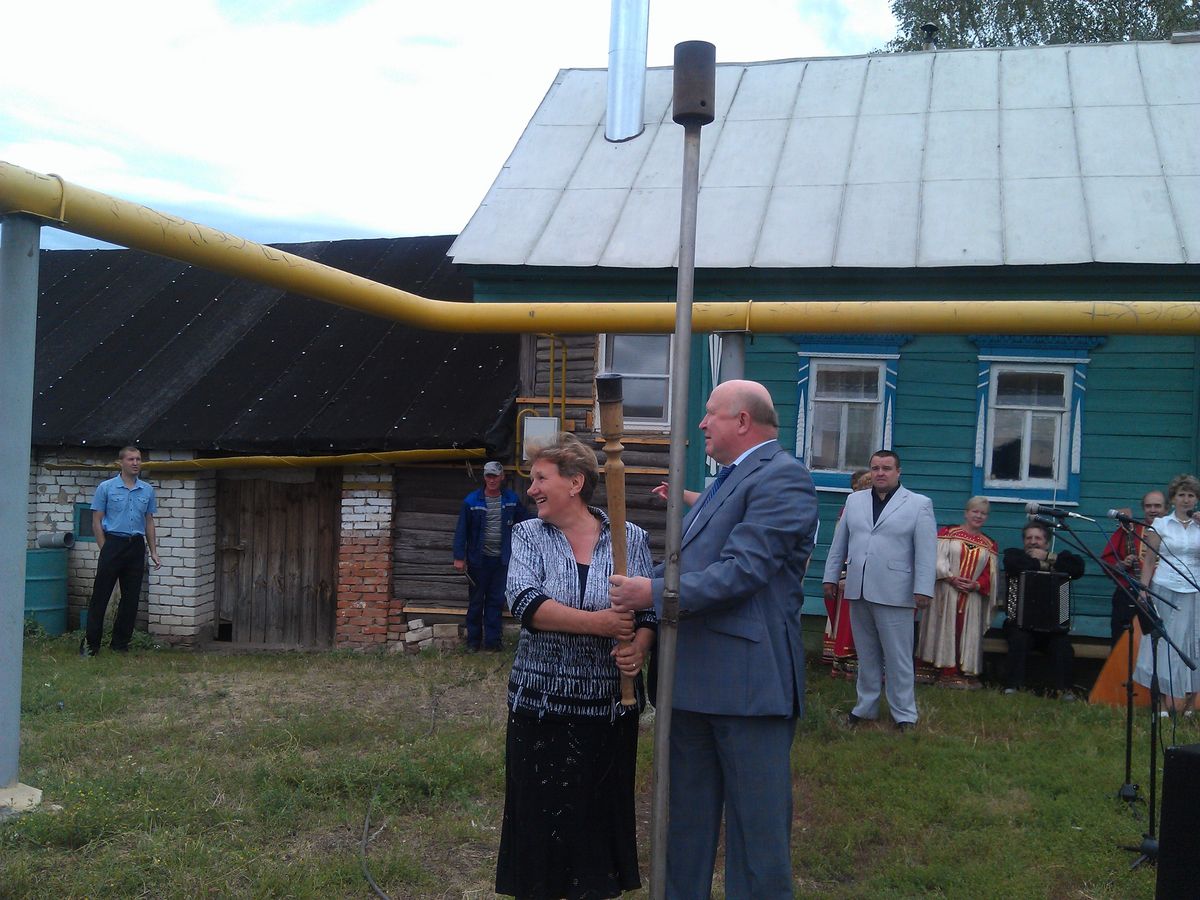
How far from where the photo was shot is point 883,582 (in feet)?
20.4

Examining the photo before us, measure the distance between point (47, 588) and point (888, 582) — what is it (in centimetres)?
841

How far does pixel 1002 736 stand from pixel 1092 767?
2.40ft

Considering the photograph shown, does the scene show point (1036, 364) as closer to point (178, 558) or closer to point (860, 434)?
point (860, 434)

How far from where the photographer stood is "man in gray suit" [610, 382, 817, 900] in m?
3.03

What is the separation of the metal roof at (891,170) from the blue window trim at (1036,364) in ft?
2.32

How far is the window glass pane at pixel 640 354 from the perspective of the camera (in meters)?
9.73

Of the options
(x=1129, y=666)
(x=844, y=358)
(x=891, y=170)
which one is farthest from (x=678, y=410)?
(x=891, y=170)

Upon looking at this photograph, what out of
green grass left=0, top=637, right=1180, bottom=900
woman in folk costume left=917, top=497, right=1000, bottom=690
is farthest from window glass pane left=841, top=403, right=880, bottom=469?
green grass left=0, top=637, right=1180, bottom=900

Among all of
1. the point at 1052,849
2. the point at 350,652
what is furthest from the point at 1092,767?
the point at 350,652

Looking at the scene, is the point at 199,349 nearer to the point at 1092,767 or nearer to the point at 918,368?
the point at 918,368

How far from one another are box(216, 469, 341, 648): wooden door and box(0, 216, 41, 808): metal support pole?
259 inches

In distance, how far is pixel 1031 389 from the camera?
351 inches

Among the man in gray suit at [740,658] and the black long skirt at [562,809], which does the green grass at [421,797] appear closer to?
the black long skirt at [562,809]

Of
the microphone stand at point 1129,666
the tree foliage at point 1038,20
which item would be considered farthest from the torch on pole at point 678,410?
the tree foliage at point 1038,20
